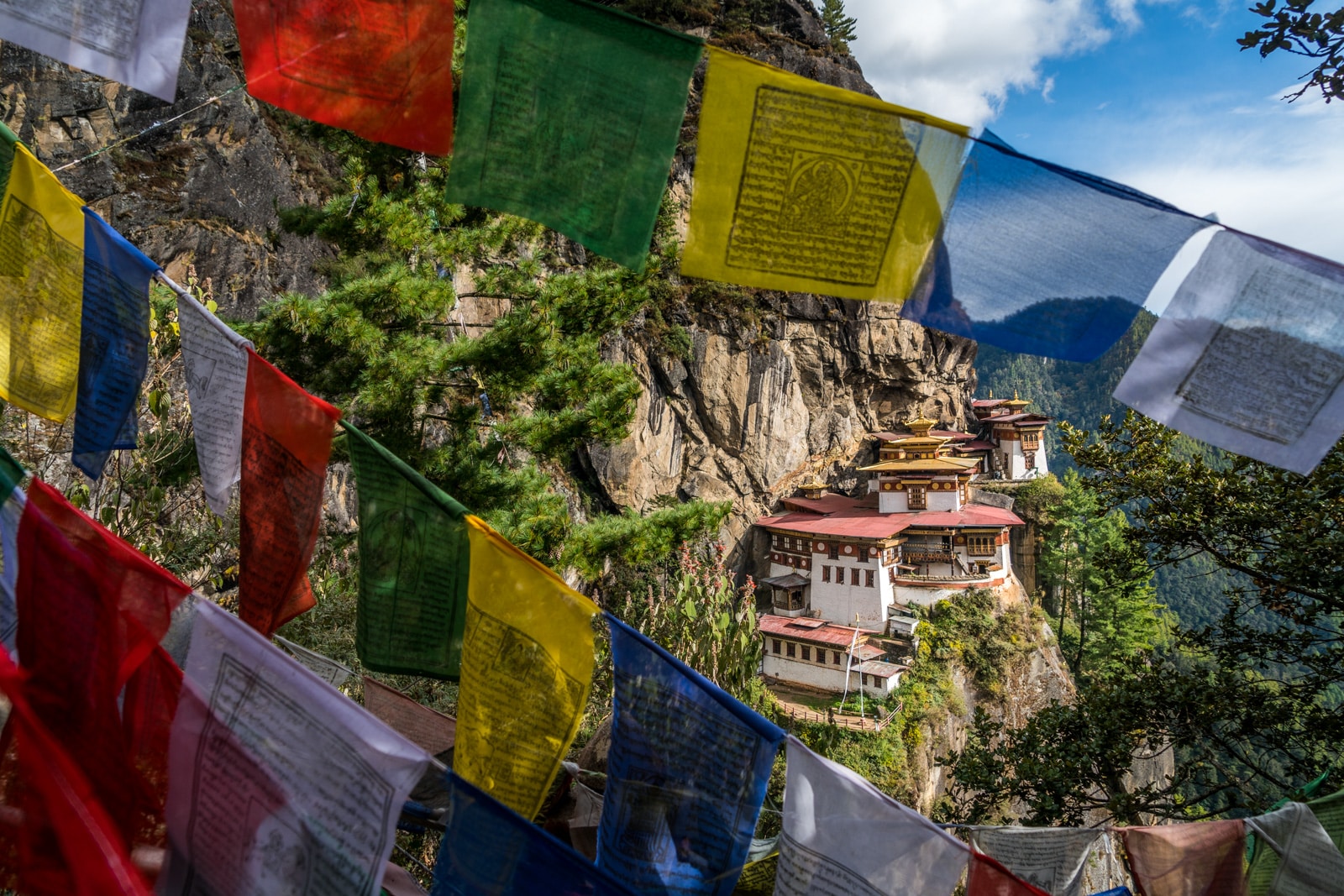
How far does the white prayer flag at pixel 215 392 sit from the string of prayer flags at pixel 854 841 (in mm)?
2381

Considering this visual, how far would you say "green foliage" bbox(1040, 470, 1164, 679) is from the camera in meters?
26.4

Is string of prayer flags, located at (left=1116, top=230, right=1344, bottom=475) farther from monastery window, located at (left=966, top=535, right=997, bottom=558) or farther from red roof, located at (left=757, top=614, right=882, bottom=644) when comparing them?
monastery window, located at (left=966, top=535, right=997, bottom=558)

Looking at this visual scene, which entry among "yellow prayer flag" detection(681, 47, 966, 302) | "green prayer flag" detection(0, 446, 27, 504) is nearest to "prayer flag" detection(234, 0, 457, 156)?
"yellow prayer flag" detection(681, 47, 966, 302)

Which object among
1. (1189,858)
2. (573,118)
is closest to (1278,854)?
(1189,858)

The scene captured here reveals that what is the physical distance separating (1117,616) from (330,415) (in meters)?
30.7

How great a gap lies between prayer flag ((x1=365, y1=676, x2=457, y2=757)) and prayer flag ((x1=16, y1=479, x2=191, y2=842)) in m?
2.21

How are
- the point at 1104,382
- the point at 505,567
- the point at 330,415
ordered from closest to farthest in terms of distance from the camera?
1. the point at 505,567
2. the point at 330,415
3. the point at 1104,382

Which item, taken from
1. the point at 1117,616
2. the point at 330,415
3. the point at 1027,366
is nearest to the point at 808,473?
the point at 1117,616

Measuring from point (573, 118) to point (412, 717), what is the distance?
330 cm

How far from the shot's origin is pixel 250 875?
1.71 m

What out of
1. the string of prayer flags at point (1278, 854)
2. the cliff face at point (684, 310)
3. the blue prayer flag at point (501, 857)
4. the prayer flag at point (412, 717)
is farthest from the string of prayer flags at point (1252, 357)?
the cliff face at point (684, 310)

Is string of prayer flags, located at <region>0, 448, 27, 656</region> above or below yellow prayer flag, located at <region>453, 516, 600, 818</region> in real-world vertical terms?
above

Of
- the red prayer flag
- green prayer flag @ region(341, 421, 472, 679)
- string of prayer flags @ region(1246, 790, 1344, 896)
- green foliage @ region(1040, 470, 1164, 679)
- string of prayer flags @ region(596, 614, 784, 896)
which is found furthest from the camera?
green foliage @ region(1040, 470, 1164, 679)

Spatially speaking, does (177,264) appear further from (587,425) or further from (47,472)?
(587,425)
